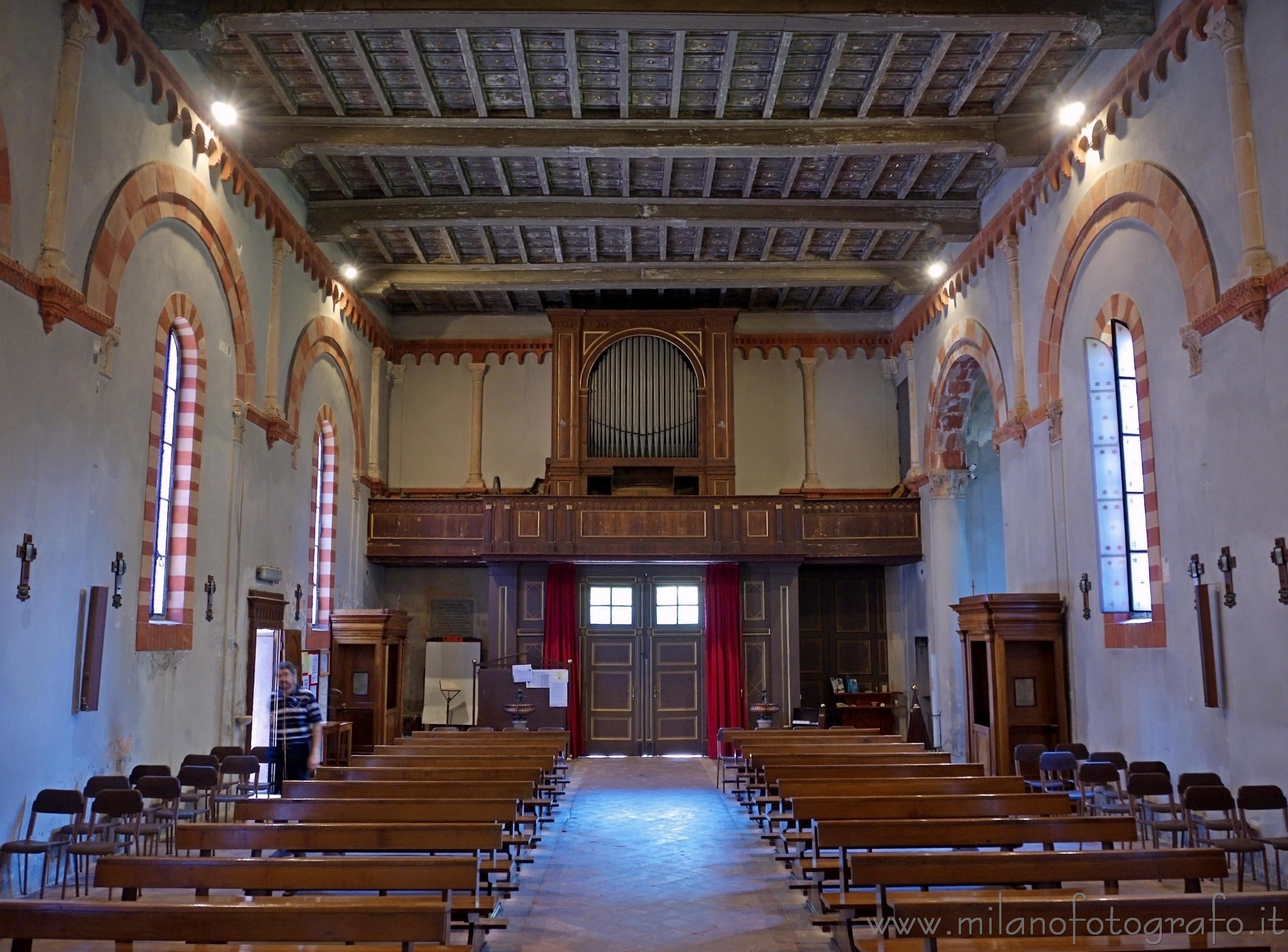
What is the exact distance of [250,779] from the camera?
11.8 m

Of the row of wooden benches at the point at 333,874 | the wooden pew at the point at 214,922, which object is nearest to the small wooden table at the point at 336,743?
the row of wooden benches at the point at 333,874

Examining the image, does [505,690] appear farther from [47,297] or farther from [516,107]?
[47,297]

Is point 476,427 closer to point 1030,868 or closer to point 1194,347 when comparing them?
point 1194,347

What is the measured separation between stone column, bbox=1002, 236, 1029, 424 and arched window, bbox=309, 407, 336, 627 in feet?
31.4

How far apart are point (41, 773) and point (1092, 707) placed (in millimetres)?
9820

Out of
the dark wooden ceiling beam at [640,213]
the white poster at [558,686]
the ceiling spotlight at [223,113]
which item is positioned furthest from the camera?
the white poster at [558,686]

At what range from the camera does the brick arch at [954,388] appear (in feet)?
49.2

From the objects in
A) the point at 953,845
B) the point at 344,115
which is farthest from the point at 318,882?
the point at 344,115

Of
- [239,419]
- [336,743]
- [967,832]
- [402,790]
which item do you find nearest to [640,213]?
[239,419]

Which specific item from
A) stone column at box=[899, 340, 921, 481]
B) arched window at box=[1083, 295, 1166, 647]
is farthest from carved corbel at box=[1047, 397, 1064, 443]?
stone column at box=[899, 340, 921, 481]

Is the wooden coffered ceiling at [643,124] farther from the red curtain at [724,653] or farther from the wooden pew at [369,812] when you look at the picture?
the wooden pew at [369,812]

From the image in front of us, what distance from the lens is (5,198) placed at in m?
7.53

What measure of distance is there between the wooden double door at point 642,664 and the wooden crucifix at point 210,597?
306 inches

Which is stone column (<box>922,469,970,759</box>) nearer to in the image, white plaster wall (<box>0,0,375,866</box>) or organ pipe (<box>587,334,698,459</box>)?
organ pipe (<box>587,334,698,459</box>)
